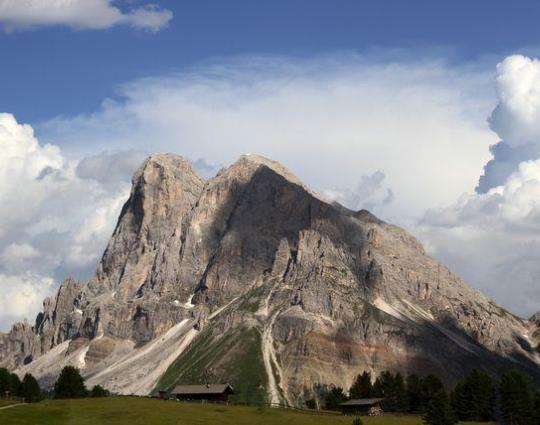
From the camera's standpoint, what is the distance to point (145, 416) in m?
181

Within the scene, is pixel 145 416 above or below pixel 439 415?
below

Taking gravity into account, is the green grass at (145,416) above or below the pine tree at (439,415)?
below

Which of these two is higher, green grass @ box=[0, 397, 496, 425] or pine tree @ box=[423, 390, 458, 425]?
pine tree @ box=[423, 390, 458, 425]

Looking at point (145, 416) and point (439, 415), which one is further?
point (439, 415)

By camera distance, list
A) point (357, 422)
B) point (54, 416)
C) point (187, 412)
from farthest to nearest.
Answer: point (187, 412)
point (54, 416)
point (357, 422)

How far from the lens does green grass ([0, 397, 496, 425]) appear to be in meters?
174

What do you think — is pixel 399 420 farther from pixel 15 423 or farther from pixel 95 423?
pixel 15 423

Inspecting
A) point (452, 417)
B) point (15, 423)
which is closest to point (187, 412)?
point (15, 423)

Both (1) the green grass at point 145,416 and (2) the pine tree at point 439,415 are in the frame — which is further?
(2) the pine tree at point 439,415

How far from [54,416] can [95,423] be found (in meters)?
10.5

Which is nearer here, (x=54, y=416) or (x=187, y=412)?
(x=54, y=416)

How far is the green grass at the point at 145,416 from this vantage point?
174 m

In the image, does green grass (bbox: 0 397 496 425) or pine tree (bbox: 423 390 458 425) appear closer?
green grass (bbox: 0 397 496 425)

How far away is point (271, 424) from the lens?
180125 millimetres
